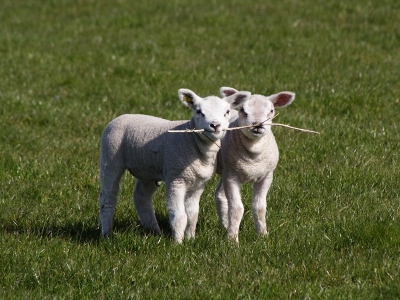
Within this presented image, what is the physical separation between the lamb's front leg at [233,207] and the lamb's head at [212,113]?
20.6 inches

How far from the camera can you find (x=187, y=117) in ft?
34.7

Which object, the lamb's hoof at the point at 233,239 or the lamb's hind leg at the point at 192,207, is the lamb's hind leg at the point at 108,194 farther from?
the lamb's hoof at the point at 233,239

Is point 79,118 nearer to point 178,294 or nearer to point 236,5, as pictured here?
point 178,294

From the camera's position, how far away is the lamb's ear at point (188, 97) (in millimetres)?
6391

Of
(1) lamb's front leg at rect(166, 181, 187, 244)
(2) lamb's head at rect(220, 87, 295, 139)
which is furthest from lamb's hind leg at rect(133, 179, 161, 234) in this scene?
(2) lamb's head at rect(220, 87, 295, 139)

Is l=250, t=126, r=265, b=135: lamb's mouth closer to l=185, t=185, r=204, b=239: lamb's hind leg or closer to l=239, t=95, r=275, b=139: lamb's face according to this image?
l=239, t=95, r=275, b=139: lamb's face

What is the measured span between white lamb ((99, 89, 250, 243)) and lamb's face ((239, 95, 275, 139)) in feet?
→ 0.40

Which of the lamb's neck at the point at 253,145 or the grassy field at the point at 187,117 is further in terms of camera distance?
the lamb's neck at the point at 253,145

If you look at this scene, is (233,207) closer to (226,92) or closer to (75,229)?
(226,92)

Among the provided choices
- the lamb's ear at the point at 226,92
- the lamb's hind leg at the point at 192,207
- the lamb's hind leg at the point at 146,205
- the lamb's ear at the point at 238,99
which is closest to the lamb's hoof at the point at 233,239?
the lamb's hind leg at the point at 192,207

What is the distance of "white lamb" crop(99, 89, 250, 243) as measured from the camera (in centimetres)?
627

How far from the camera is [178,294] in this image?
215 inches

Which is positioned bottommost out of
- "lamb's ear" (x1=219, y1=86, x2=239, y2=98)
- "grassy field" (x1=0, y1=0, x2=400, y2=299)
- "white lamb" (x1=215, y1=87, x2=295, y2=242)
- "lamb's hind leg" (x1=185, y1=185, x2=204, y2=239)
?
"grassy field" (x1=0, y1=0, x2=400, y2=299)

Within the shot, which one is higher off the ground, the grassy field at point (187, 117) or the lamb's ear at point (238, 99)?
the lamb's ear at point (238, 99)
